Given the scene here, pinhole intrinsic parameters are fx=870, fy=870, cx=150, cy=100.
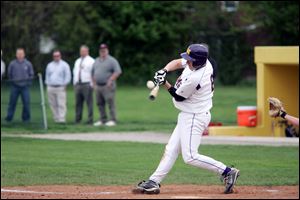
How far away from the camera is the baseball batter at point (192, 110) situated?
11.5 m

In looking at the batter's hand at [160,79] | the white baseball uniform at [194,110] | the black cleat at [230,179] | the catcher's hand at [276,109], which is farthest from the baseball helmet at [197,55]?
the catcher's hand at [276,109]

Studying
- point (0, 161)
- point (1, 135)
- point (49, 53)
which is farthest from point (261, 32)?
point (0, 161)

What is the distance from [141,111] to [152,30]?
45.7ft

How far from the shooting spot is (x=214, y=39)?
44531 mm

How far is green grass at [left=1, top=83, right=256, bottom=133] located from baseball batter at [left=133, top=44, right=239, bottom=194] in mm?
10910

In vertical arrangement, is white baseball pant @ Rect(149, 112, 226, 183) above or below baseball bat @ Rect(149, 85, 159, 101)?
below

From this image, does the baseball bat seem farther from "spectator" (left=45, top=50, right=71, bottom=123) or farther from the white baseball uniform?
"spectator" (left=45, top=50, right=71, bottom=123)

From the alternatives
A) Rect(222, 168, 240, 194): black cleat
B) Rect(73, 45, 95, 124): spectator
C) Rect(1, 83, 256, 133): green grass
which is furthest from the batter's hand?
Rect(73, 45, 95, 124): spectator

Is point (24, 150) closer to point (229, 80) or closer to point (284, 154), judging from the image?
point (284, 154)

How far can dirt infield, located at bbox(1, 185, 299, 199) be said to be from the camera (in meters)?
11.6

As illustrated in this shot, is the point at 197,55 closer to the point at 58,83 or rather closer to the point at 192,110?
the point at 192,110

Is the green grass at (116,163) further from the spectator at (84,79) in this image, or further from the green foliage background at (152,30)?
the green foliage background at (152,30)

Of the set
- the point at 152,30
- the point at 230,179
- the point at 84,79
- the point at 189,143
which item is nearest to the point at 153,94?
the point at 189,143

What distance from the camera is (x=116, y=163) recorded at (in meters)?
16.3
